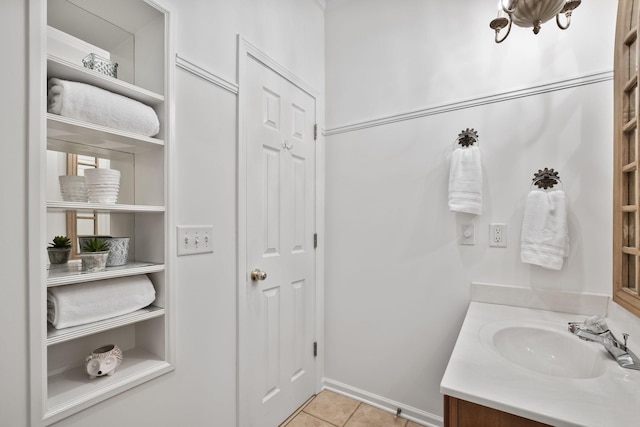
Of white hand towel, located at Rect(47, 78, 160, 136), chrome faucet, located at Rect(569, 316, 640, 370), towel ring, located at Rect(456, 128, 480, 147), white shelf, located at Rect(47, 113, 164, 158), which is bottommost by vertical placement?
chrome faucet, located at Rect(569, 316, 640, 370)

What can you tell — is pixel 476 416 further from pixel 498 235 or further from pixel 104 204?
pixel 104 204

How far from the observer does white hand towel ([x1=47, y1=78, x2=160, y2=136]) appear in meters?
0.89

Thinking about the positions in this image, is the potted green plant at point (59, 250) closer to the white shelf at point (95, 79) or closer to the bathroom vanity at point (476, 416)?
the white shelf at point (95, 79)

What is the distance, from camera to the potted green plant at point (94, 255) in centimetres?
96

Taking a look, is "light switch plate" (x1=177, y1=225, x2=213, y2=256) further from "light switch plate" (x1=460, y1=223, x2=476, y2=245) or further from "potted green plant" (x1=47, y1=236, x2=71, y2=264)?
"light switch plate" (x1=460, y1=223, x2=476, y2=245)

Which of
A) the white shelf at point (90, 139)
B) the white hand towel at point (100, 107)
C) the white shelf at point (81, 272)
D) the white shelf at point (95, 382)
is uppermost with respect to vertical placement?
the white hand towel at point (100, 107)

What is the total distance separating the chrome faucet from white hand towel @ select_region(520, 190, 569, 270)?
0.30 meters

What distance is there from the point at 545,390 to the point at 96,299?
133 cm

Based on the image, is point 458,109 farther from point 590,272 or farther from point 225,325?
point 225,325

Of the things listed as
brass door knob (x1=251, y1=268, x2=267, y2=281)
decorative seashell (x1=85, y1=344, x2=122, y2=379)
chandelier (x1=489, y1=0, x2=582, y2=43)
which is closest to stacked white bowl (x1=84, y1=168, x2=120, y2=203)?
decorative seashell (x1=85, y1=344, x2=122, y2=379)

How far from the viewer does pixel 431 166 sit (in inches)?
69.2

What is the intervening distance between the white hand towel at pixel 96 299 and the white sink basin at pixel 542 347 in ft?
4.13

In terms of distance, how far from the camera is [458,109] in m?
1.68

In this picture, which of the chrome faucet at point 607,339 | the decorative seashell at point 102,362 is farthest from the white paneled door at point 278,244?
the chrome faucet at point 607,339
